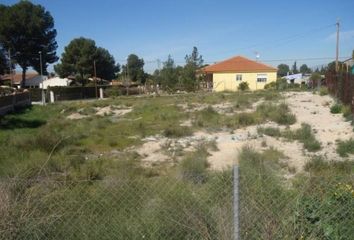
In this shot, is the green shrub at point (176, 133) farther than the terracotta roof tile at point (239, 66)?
No

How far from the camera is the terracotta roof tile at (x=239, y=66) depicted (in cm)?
6172

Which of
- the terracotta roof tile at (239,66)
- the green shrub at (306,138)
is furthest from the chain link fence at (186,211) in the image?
the terracotta roof tile at (239,66)

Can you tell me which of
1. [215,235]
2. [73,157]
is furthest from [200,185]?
[73,157]

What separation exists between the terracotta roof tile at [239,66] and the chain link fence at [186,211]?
57.5 metres

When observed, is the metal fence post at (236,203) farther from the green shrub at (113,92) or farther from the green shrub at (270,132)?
the green shrub at (113,92)

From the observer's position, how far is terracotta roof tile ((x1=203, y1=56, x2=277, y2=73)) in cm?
6172

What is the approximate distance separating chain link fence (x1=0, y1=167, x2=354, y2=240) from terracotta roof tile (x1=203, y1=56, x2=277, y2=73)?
57.5 m

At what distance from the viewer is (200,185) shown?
5.73 m

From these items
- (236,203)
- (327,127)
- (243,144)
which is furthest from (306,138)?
(236,203)

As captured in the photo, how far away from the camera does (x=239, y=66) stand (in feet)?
206

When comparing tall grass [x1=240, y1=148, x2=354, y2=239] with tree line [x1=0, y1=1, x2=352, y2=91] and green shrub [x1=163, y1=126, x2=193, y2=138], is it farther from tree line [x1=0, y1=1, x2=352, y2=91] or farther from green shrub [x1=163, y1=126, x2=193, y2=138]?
tree line [x1=0, y1=1, x2=352, y2=91]

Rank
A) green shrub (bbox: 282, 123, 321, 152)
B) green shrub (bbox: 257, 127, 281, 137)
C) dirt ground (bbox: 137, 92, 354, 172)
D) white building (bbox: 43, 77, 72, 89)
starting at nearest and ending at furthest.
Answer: dirt ground (bbox: 137, 92, 354, 172)
green shrub (bbox: 282, 123, 321, 152)
green shrub (bbox: 257, 127, 281, 137)
white building (bbox: 43, 77, 72, 89)

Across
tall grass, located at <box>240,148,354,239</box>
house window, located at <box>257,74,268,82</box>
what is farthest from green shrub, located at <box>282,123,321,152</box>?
house window, located at <box>257,74,268,82</box>

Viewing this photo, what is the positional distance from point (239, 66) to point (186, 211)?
195 feet
